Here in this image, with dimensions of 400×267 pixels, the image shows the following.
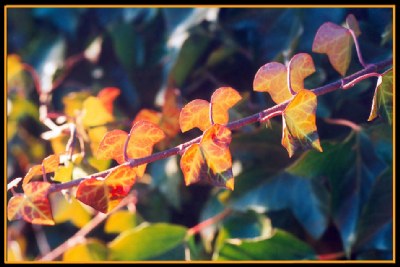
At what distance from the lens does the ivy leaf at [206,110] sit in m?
0.36

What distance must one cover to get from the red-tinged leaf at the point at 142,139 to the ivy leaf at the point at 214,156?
0.10 feet

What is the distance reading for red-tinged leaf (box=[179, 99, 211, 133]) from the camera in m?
0.36

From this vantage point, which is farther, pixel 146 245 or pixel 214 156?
pixel 146 245

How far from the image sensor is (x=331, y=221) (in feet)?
1.79

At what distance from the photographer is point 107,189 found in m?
0.35

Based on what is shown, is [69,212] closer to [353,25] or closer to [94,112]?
[94,112]

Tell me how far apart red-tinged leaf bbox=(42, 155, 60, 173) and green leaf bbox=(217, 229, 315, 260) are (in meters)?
0.21

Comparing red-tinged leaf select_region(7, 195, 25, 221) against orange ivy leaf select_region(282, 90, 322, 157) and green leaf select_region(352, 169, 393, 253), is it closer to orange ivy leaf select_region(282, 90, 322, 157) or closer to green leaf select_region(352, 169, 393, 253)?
orange ivy leaf select_region(282, 90, 322, 157)

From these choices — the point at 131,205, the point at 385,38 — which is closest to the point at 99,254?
the point at 131,205

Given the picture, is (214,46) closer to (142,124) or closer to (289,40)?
(289,40)

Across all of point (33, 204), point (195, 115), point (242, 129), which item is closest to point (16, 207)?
point (33, 204)

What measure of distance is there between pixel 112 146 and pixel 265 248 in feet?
0.71

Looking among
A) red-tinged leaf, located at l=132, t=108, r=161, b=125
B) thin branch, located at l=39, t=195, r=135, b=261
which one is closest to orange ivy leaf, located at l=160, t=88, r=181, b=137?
red-tinged leaf, located at l=132, t=108, r=161, b=125

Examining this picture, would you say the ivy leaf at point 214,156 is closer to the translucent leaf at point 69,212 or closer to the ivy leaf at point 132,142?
the ivy leaf at point 132,142
